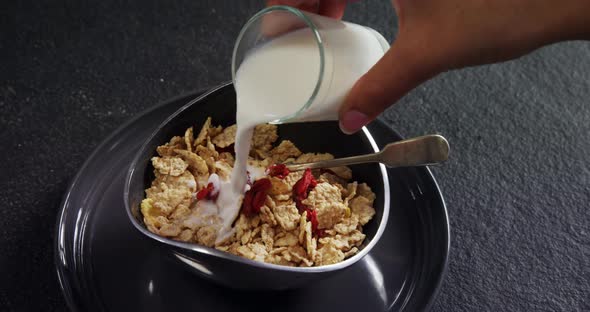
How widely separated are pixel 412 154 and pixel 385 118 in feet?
1.16

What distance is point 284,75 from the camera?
2.34 ft

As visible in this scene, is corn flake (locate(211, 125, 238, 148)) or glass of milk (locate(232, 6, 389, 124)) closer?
glass of milk (locate(232, 6, 389, 124))

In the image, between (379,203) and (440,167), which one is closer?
(379,203)

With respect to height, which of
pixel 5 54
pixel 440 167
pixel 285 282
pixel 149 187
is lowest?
pixel 440 167

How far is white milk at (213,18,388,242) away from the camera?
68 centimetres

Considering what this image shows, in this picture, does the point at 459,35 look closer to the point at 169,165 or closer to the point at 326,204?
the point at 326,204

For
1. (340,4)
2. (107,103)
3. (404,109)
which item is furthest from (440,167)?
(107,103)

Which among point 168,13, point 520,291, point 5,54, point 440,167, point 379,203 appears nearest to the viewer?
point 379,203

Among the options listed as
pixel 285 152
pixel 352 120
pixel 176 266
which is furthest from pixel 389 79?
pixel 176 266

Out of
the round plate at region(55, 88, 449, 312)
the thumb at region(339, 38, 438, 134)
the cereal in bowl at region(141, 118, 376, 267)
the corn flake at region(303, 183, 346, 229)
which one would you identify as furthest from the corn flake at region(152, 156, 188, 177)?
the thumb at region(339, 38, 438, 134)

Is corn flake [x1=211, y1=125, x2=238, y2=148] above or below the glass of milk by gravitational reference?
below

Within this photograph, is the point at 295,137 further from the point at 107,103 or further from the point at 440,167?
the point at 107,103

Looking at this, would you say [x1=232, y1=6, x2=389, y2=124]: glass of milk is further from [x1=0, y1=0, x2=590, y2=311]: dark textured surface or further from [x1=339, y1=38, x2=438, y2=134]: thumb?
[x1=0, y1=0, x2=590, y2=311]: dark textured surface

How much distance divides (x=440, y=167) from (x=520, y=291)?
0.29 meters
